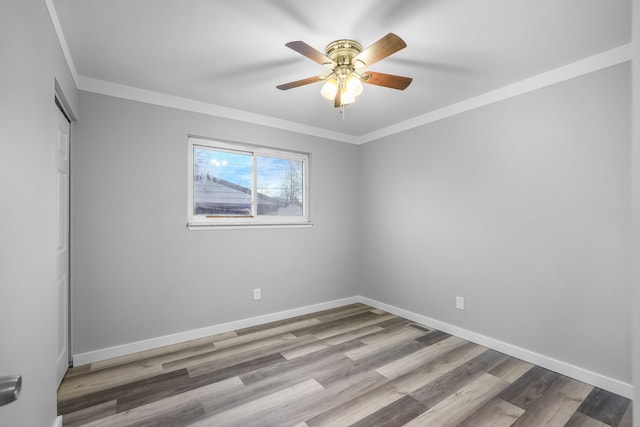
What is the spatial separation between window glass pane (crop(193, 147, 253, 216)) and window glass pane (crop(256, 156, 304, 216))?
164 millimetres

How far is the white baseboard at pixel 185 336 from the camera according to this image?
259 cm

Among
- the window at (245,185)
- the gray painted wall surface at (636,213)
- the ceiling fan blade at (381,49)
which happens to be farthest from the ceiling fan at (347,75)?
the window at (245,185)

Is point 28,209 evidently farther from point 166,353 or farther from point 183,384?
point 166,353

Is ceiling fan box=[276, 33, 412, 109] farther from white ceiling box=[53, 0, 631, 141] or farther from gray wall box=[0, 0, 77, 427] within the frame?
gray wall box=[0, 0, 77, 427]

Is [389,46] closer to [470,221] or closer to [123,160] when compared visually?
[470,221]

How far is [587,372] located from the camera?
7.49ft

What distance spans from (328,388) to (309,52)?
7.44ft

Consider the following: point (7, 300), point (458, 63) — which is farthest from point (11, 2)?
point (458, 63)

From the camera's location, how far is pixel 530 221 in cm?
261

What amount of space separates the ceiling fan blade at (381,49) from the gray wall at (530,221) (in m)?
1.61

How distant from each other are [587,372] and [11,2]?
3950 millimetres

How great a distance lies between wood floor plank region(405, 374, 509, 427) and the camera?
1.87 m

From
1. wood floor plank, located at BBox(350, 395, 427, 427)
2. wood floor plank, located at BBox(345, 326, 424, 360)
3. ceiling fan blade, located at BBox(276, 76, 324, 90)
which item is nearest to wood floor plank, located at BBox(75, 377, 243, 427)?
wood floor plank, located at BBox(350, 395, 427, 427)

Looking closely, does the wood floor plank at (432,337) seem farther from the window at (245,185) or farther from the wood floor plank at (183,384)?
the window at (245,185)
